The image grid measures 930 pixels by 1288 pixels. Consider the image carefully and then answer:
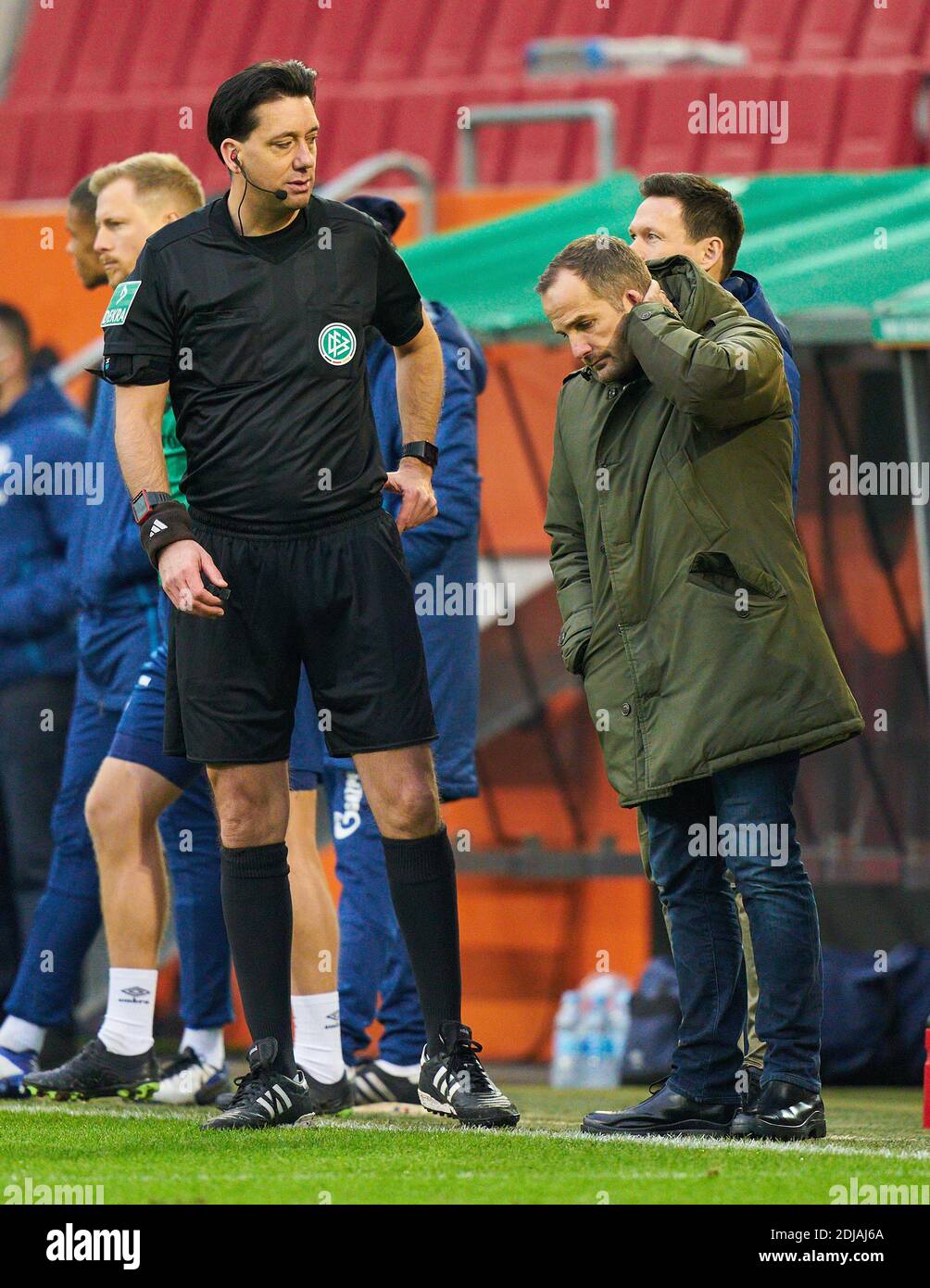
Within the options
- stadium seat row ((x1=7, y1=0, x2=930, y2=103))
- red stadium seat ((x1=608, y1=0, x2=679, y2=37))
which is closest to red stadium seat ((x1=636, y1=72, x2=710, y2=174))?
stadium seat row ((x1=7, y1=0, x2=930, y2=103))

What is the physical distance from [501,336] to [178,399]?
2.06 meters

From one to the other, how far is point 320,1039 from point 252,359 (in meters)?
1.37

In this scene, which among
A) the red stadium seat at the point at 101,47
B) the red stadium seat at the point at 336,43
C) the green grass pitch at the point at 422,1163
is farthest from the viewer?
the red stadium seat at the point at 101,47

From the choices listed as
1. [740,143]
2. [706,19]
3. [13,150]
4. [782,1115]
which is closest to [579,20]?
[706,19]

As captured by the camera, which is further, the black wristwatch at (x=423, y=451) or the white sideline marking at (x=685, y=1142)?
the black wristwatch at (x=423, y=451)

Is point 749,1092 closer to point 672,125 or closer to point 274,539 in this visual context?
point 274,539

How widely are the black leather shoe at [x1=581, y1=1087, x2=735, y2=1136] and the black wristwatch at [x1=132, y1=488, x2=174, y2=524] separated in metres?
1.35

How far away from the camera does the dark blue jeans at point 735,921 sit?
12.4ft

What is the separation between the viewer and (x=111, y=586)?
16.5ft

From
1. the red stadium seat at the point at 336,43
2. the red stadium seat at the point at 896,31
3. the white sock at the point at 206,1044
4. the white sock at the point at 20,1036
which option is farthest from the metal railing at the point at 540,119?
the red stadium seat at the point at 336,43

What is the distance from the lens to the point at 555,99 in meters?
11.8

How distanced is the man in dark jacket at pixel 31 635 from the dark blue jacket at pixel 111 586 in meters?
1.00

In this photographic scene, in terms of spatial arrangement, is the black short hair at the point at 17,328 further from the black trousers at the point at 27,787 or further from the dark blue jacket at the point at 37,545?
the black trousers at the point at 27,787

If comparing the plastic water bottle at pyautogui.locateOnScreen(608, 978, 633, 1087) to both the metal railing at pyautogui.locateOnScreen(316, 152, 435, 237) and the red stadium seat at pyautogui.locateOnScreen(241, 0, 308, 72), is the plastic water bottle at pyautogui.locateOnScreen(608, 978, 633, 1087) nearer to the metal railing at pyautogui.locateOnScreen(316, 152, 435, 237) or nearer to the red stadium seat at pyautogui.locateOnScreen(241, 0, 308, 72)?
the metal railing at pyautogui.locateOnScreen(316, 152, 435, 237)
